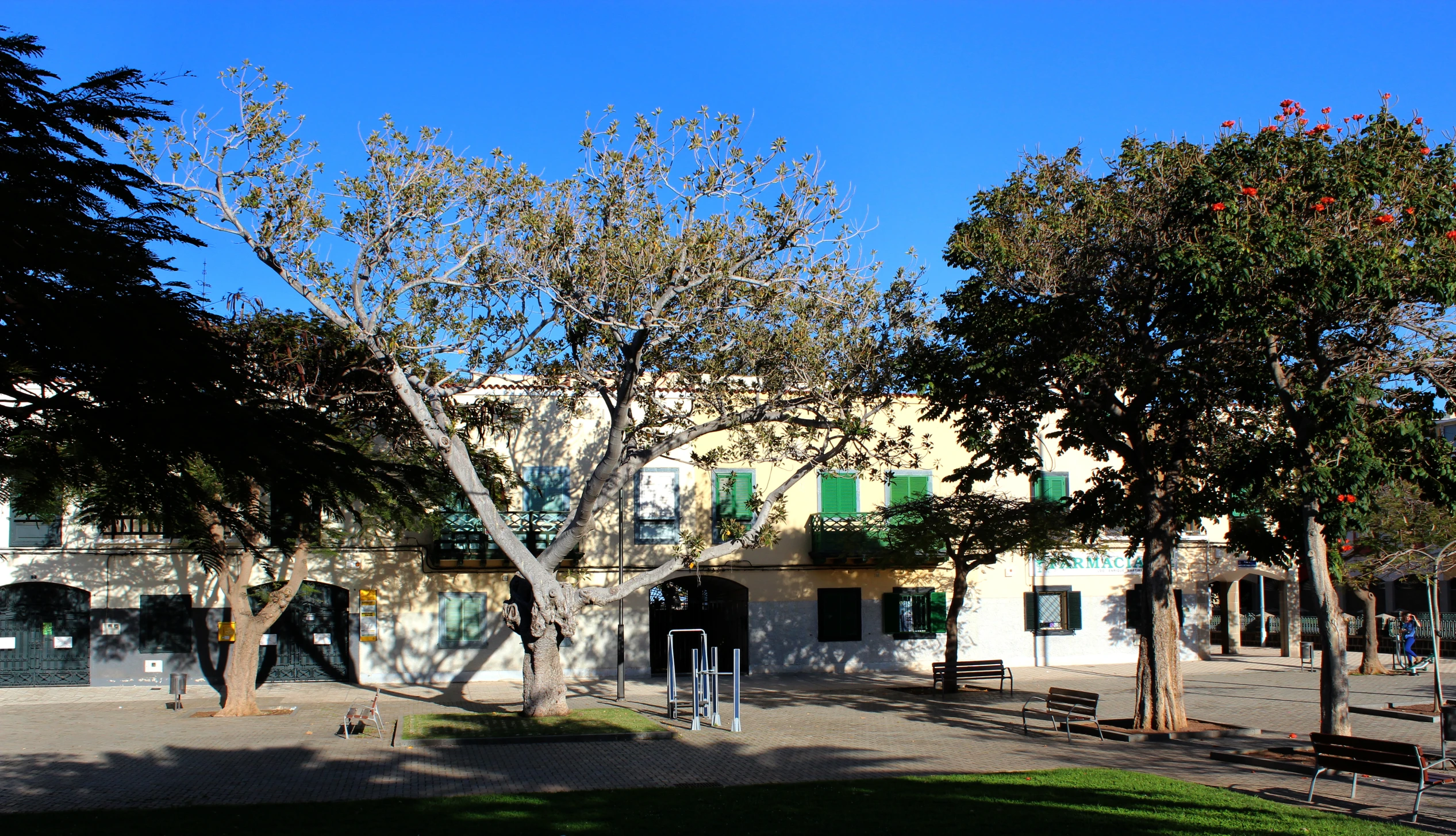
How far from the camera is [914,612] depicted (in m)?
29.1

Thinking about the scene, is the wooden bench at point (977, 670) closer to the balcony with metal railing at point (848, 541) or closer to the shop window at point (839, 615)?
Answer: the balcony with metal railing at point (848, 541)

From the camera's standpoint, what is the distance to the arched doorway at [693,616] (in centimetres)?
2883

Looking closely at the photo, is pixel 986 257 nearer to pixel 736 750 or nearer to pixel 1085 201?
pixel 1085 201

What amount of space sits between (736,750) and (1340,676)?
7.70 metres

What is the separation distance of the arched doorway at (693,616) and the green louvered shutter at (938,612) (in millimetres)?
5059

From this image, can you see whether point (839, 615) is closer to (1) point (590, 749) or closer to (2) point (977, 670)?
(2) point (977, 670)

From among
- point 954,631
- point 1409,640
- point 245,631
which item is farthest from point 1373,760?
point 1409,640

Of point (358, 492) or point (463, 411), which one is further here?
point (463, 411)

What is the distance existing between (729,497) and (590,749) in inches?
501

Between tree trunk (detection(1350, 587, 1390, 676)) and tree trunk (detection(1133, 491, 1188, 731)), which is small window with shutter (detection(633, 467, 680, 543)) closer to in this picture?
tree trunk (detection(1133, 491, 1188, 731))

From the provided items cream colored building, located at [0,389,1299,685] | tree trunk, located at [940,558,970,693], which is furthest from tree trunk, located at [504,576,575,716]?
tree trunk, located at [940,558,970,693]

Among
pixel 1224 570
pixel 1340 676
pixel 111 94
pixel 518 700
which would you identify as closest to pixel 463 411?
pixel 518 700

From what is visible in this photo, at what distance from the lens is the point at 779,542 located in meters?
28.4

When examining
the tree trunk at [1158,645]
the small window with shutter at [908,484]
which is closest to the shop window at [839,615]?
the small window with shutter at [908,484]
